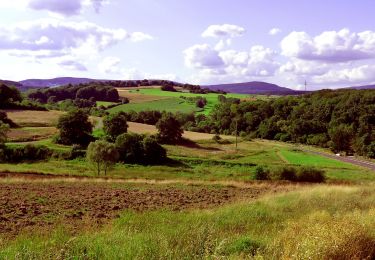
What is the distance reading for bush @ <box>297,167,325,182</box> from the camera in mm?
50750

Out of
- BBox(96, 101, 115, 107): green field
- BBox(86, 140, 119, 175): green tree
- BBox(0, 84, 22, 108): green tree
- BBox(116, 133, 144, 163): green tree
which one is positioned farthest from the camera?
BBox(96, 101, 115, 107): green field

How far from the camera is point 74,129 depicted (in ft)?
230

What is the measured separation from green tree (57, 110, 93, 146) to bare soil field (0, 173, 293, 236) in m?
39.8

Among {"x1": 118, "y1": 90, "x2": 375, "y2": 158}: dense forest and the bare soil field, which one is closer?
the bare soil field

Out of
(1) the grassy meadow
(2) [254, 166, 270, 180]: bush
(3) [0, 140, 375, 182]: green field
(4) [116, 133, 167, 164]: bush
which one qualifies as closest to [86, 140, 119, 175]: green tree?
(3) [0, 140, 375, 182]: green field

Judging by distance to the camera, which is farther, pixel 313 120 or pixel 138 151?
pixel 313 120

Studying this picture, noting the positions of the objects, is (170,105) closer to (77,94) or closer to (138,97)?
(138,97)

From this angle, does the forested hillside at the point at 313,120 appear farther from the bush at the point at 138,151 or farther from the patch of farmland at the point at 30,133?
the patch of farmland at the point at 30,133

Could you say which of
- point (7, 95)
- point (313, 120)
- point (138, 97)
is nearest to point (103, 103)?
point (138, 97)

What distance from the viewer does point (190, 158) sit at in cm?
6794

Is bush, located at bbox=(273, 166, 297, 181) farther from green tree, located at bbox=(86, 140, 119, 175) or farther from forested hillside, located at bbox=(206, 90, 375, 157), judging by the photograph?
forested hillside, located at bbox=(206, 90, 375, 157)

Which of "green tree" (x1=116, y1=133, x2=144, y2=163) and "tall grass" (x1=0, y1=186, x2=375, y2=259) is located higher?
"tall grass" (x1=0, y1=186, x2=375, y2=259)

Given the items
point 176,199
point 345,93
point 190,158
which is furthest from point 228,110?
point 176,199

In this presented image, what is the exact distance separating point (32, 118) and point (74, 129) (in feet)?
77.8
